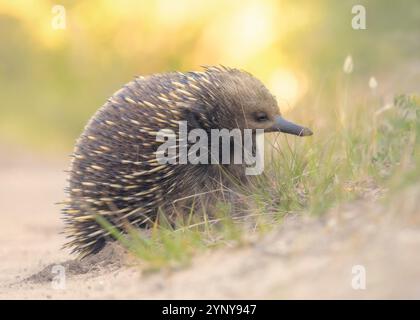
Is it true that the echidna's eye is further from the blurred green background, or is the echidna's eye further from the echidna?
the blurred green background

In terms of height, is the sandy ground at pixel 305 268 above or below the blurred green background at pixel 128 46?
below

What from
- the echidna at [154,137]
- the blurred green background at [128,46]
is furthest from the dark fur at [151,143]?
the blurred green background at [128,46]

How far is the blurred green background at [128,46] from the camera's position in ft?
50.9

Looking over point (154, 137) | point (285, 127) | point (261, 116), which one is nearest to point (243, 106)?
point (261, 116)

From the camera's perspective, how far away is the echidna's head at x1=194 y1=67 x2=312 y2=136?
6941 millimetres

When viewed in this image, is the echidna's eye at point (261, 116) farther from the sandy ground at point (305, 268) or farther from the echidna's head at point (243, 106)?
the sandy ground at point (305, 268)

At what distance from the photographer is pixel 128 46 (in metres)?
19.5

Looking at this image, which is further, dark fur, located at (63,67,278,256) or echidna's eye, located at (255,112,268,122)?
echidna's eye, located at (255,112,268,122)

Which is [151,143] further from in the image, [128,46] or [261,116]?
[128,46]

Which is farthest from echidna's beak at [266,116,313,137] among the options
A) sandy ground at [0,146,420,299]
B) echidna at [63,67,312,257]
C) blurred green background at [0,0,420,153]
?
blurred green background at [0,0,420,153]
